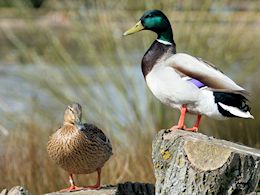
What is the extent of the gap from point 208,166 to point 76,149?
2.61 feet

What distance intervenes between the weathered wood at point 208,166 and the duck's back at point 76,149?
493 millimetres

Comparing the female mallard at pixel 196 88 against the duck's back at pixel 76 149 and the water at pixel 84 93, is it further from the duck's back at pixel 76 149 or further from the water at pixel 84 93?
the water at pixel 84 93

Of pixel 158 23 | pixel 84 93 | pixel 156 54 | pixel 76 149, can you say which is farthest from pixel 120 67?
pixel 76 149

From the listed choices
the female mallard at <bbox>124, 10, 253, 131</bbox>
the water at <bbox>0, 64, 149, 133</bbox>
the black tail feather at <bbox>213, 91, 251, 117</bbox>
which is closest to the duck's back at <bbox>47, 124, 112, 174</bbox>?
the female mallard at <bbox>124, 10, 253, 131</bbox>

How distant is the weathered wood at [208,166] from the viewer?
3.85 meters

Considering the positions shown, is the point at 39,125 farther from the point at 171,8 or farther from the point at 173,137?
the point at 173,137

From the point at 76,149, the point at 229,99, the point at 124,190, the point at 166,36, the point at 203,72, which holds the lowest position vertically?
the point at 124,190

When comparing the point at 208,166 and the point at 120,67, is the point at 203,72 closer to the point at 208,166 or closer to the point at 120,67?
the point at 208,166

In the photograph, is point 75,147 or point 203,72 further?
point 75,147

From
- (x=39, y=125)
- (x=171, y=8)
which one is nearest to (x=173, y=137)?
(x=39, y=125)

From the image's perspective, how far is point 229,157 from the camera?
3.83 metres

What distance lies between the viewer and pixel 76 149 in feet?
14.2

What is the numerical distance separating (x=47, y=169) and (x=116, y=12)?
3.09 m

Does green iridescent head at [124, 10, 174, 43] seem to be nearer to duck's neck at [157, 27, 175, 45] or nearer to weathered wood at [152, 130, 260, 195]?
duck's neck at [157, 27, 175, 45]
